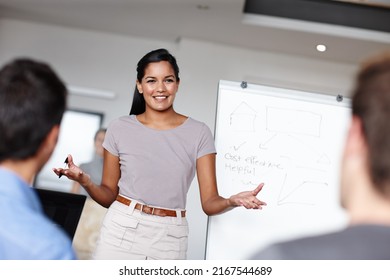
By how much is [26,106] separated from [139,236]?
1.05 metres

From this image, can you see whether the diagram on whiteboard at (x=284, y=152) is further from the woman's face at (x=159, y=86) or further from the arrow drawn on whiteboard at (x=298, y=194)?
the woman's face at (x=159, y=86)

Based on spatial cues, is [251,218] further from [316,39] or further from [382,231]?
[316,39]

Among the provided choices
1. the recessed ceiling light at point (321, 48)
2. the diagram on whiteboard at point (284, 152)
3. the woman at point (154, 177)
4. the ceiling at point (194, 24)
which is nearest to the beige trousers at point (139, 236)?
the woman at point (154, 177)

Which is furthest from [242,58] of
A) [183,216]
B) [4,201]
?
[4,201]

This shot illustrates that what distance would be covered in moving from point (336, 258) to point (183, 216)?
127cm

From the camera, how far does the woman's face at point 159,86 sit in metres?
2.07

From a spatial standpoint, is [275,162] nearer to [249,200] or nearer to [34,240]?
[249,200]

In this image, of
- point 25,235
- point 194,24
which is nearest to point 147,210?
point 25,235

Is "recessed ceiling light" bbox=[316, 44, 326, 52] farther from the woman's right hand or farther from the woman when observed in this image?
the woman's right hand

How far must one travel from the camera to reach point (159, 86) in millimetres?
2070

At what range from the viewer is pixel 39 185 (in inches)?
202

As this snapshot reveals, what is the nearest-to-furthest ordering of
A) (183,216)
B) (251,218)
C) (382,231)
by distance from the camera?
(382,231), (183,216), (251,218)

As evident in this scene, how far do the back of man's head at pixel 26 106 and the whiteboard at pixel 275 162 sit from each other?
166 centimetres

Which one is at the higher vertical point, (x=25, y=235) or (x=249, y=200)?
(x=249, y=200)
